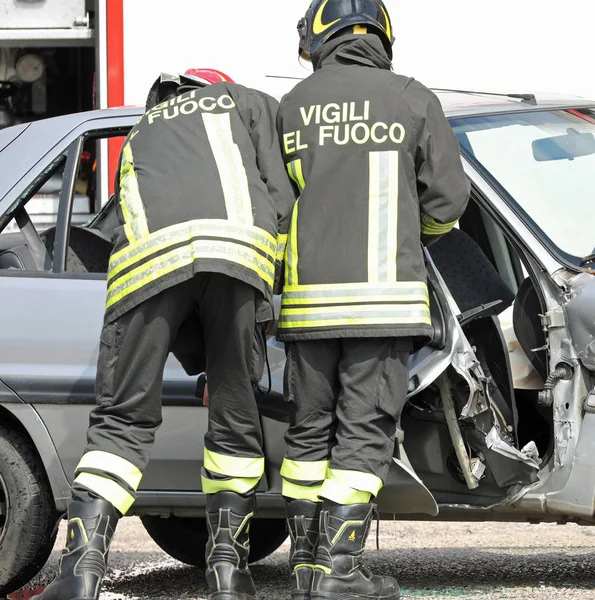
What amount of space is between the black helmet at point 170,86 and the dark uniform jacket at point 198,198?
0.20 metres

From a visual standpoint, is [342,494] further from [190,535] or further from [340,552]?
[190,535]

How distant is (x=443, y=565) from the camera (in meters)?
5.09

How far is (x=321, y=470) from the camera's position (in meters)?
3.66

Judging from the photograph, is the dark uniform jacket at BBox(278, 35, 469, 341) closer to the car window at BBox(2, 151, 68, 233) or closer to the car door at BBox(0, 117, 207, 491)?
the car door at BBox(0, 117, 207, 491)

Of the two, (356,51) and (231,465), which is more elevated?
(356,51)

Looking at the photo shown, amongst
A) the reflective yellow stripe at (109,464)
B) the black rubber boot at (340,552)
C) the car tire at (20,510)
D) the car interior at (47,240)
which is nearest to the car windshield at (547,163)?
the black rubber boot at (340,552)

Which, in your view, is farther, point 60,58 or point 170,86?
point 60,58

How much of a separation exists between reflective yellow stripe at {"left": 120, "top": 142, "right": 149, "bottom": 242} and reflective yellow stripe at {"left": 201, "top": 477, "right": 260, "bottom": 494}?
75 centimetres

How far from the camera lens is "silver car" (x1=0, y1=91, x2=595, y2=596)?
3.85m

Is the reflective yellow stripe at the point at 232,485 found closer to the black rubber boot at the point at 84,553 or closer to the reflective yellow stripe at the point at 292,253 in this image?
the black rubber boot at the point at 84,553

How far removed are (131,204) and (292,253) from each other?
47 cm

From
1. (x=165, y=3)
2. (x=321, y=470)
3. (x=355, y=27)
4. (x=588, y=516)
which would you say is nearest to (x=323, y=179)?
(x=355, y=27)

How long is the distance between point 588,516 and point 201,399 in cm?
123

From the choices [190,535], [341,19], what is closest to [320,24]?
[341,19]
